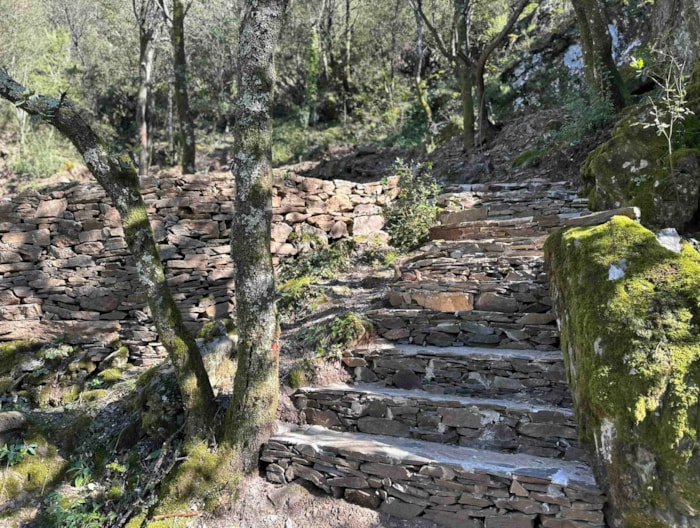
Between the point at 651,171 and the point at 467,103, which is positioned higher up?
the point at 467,103

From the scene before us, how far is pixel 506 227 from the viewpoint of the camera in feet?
20.0

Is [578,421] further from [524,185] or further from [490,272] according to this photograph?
[524,185]

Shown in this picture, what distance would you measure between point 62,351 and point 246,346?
3.62m

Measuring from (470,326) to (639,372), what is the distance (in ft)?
6.13

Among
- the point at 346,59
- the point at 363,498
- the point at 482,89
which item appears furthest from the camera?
the point at 346,59

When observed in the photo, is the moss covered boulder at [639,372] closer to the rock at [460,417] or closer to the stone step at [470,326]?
the rock at [460,417]

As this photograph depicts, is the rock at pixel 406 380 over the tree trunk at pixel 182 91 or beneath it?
beneath

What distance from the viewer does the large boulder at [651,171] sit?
4738 mm

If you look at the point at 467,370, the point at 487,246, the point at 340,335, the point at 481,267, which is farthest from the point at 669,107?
the point at 340,335

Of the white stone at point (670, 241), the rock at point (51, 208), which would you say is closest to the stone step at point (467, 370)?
the white stone at point (670, 241)

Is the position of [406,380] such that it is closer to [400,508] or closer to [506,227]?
[400,508]

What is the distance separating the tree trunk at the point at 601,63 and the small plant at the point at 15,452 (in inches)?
337

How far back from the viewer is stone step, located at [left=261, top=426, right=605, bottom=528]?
2.72 meters

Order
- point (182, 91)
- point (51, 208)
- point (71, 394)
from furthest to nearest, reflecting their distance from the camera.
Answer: point (182, 91)
point (51, 208)
point (71, 394)
